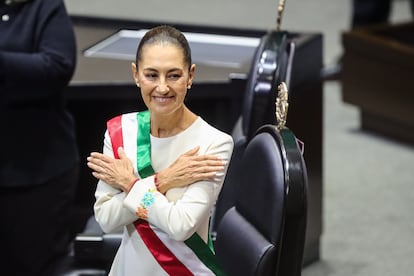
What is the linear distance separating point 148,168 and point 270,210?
280 mm

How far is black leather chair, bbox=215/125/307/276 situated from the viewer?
1724 millimetres

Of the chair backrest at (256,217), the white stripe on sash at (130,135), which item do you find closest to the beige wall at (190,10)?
the chair backrest at (256,217)

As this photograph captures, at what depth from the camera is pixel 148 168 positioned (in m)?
1.58

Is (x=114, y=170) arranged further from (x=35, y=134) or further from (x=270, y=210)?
(x=35, y=134)

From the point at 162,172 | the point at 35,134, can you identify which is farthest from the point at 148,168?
the point at 35,134

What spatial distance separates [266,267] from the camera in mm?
1771

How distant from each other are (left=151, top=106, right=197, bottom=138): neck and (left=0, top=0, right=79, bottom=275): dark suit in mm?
926

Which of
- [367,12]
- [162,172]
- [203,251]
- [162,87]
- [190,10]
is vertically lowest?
[190,10]

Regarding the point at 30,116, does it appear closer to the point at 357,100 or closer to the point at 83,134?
the point at 83,134

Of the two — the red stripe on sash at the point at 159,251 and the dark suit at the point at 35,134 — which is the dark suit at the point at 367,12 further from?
the red stripe on sash at the point at 159,251

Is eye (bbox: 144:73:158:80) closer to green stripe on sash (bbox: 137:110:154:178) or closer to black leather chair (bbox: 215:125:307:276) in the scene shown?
green stripe on sash (bbox: 137:110:154:178)

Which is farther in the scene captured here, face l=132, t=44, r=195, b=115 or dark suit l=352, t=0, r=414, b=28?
dark suit l=352, t=0, r=414, b=28

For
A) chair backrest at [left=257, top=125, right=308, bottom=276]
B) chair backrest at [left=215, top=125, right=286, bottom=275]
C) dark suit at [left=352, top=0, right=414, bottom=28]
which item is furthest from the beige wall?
chair backrest at [left=257, top=125, right=308, bottom=276]

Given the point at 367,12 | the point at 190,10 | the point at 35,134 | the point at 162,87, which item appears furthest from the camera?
the point at 190,10
